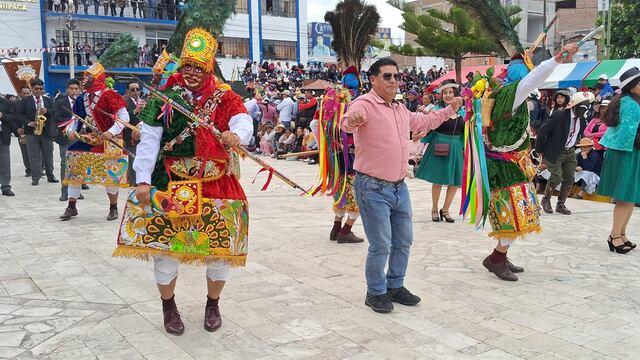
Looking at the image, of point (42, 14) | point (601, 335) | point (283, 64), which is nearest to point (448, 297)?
point (601, 335)

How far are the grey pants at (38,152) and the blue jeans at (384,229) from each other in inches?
381

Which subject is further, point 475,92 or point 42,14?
point 42,14

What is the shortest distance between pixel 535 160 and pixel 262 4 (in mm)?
34803

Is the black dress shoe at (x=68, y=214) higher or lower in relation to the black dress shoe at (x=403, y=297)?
higher

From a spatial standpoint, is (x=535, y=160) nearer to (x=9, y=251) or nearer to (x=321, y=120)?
(x=321, y=120)

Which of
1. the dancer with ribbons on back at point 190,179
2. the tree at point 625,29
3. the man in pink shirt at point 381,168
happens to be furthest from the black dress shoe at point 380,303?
the tree at point 625,29

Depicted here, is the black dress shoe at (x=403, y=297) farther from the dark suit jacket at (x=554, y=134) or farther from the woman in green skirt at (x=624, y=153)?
the dark suit jacket at (x=554, y=134)

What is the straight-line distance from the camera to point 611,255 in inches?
248

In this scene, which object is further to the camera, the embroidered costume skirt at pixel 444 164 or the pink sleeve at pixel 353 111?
the embroidered costume skirt at pixel 444 164

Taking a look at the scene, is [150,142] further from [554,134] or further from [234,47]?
[234,47]

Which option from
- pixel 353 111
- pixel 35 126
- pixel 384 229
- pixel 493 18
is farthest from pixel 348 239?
pixel 35 126

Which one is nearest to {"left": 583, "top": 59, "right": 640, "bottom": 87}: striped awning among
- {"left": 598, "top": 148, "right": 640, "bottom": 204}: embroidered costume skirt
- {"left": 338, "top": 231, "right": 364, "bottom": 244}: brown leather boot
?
{"left": 598, "top": 148, "right": 640, "bottom": 204}: embroidered costume skirt

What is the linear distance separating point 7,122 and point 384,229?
9.59m

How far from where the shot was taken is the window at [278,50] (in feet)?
138
